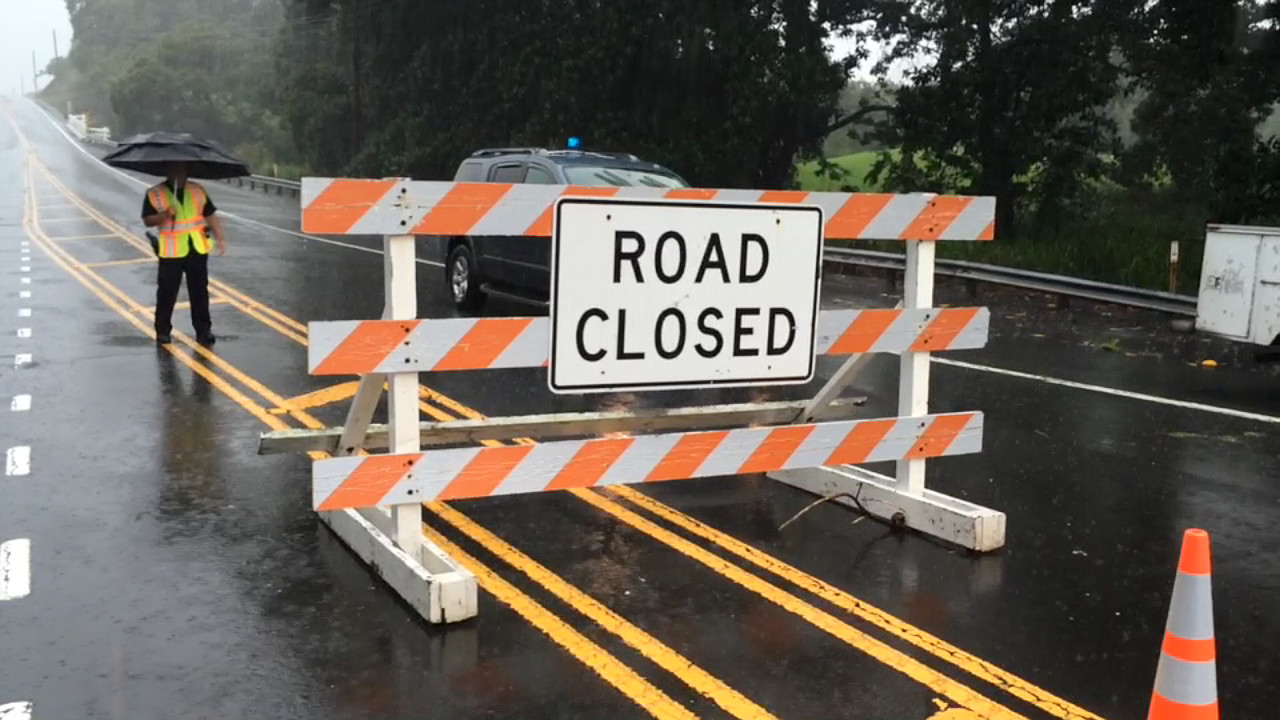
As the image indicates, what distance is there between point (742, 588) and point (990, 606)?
107 cm

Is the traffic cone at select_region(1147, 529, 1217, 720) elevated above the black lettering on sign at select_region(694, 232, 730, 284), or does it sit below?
below

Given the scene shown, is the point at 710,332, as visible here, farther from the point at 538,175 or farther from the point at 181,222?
the point at 538,175

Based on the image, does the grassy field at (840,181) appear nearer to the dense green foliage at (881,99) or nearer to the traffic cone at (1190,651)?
the dense green foliage at (881,99)

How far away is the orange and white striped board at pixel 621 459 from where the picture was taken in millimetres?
5223

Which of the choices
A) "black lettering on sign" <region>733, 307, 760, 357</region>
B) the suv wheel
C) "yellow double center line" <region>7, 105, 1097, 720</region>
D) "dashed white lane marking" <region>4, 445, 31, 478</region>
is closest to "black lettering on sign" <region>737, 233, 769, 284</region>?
"black lettering on sign" <region>733, 307, 760, 357</region>

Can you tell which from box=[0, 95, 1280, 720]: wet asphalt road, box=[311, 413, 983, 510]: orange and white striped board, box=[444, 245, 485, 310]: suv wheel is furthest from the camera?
box=[444, 245, 485, 310]: suv wheel

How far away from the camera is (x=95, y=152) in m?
73.2

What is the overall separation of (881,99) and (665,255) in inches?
1398

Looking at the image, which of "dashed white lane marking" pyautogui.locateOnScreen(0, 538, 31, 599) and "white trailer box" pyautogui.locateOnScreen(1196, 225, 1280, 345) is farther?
"white trailer box" pyautogui.locateOnScreen(1196, 225, 1280, 345)

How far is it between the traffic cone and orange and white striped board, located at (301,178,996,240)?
2.38 m

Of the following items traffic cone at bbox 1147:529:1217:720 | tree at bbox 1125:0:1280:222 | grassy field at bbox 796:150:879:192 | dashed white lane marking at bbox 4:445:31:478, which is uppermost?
tree at bbox 1125:0:1280:222

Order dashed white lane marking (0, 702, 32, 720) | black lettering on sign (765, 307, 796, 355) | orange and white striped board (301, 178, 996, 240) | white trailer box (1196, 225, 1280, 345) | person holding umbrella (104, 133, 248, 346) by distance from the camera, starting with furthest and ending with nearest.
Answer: person holding umbrella (104, 133, 248, 346) → white trailer box (1196, 225, 1280, 345) → black lettering on sign (765, 307, 796, 355) → orange and white striped board (301, 178, 996, 240) → dashed white lane marking (0, 702, 32, 720)

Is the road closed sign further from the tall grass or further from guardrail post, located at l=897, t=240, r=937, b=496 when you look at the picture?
the tall grass

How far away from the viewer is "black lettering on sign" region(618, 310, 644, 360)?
5.43m
